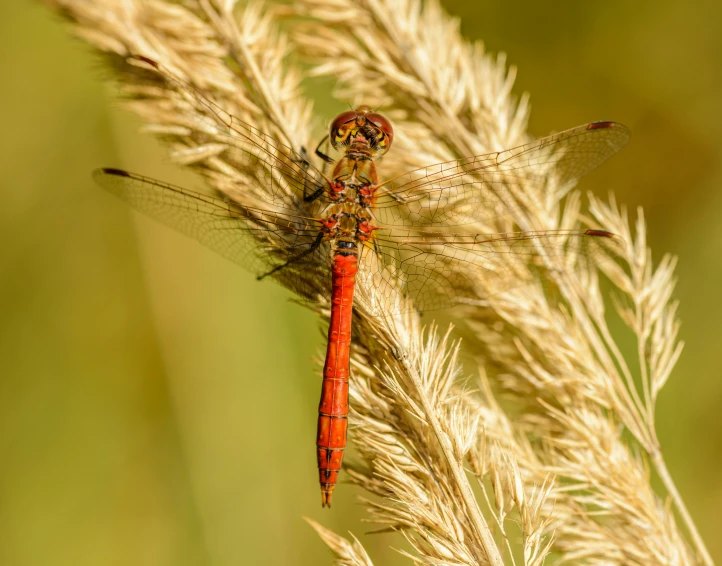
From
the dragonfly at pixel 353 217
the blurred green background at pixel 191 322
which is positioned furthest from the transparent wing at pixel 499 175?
the blurred green background at pixel 191 322

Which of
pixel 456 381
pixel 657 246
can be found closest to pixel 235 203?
pixel 456 381

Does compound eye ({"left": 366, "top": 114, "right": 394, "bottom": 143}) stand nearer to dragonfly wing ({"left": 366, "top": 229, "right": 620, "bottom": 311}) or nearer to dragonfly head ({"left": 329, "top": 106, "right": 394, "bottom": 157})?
dragonfly head ({"left": 329, "top": 106, "right": 394, "bottom": 157})

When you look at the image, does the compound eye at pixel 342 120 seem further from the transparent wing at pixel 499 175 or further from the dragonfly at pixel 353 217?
the transparent wing at pixel 499 175

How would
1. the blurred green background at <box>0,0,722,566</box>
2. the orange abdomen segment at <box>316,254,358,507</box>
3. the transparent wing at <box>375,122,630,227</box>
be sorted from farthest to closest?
the blurred green background at <box>0,0,722,566</box>
the transparent wing at <box>375,122,630,227</box>
the orange abdomen segment at <box>316,254,358,507</box>

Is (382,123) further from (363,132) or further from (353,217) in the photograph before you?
(353,217)

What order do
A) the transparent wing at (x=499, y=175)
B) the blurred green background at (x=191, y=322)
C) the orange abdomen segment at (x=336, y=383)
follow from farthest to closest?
the blurred green background at (x=191, y=322), the transparent wing at (x=499, y=175), the orange abdomen segment at (x=336, y=383)

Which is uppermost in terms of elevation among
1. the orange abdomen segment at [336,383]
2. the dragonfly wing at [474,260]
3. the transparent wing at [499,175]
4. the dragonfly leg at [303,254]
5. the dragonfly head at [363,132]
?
the dragonfly head at [363,132]

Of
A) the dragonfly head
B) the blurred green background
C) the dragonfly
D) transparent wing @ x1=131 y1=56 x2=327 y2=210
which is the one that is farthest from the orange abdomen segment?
the blurred green background
